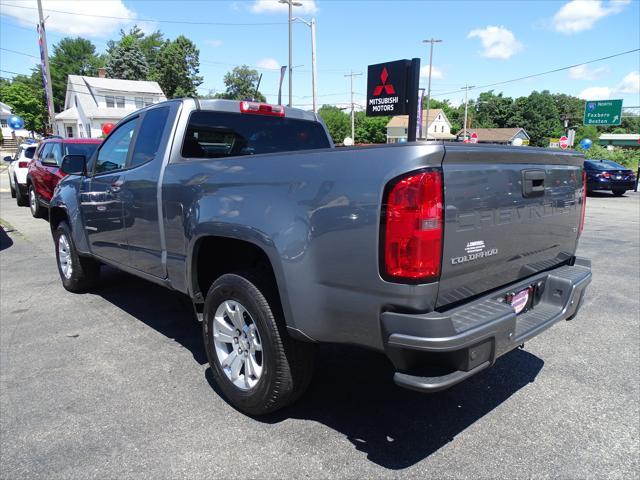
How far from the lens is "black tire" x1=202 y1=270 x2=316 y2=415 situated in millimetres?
2682

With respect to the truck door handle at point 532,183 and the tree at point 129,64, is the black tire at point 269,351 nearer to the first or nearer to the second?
the truck door handle at point 532,183

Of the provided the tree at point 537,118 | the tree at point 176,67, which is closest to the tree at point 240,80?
the tree at point 176,67

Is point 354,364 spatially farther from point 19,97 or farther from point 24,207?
point 19,97

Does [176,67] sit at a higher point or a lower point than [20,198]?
higher

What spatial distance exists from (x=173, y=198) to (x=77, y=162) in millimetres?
2003

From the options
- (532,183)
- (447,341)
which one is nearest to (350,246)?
(447,341)

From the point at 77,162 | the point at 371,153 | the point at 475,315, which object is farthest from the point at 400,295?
the point at 77,162

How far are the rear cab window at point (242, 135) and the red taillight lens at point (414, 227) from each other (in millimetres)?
2112

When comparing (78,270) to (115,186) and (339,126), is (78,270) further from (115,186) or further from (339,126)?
(339,126)

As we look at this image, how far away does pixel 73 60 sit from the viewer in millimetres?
89188

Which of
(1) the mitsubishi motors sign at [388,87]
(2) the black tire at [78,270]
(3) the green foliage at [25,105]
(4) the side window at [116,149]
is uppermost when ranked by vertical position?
(3) the green foliage at [25,105]

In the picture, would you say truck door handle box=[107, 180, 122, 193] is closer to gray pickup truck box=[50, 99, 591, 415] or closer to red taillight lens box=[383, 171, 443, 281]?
gray pickup truck box=[50, 99, 591, 415]

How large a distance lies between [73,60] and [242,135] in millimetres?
101680

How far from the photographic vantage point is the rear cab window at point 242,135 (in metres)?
3.78
